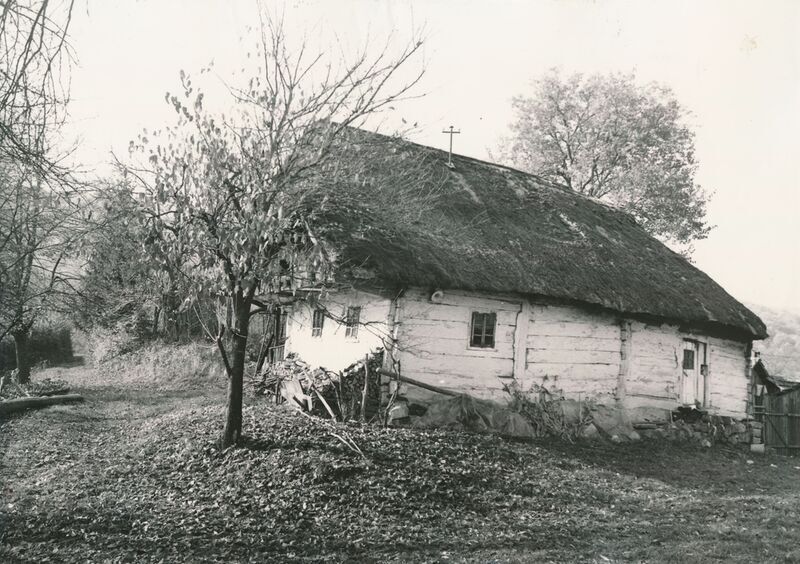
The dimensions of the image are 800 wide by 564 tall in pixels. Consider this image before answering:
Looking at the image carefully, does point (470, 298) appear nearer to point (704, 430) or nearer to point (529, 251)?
point (529, 251)

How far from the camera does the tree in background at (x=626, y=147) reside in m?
25.3

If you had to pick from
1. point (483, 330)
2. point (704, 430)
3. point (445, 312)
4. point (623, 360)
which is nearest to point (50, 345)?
point (445, 312)

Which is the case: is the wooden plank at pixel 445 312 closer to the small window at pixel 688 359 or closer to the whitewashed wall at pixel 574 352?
the whitewashed wall at pixel 574 352

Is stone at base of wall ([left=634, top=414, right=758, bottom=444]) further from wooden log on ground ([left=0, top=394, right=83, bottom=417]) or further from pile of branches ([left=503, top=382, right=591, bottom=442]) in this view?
wooden log on ground ([left=0, top=394, right=83, bottom=417])

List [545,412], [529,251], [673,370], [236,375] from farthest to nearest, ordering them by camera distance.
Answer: [673,370]
[529,251]
[545,412]
[236,375]

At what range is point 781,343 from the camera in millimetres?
54094

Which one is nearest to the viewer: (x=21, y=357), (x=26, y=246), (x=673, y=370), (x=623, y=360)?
(x=623, y=360)

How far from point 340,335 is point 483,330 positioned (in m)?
3.00

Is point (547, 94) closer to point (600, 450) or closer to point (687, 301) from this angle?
point (687, 301)

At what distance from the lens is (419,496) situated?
24.9 ft

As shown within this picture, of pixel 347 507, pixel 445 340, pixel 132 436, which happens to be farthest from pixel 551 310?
pixel 132 436

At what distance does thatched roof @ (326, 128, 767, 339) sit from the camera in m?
11.2

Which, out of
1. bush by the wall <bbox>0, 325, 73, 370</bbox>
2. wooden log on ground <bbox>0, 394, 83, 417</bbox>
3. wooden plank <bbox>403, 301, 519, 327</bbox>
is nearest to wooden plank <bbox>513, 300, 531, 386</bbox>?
wooden plank <bbox>403, 301, 519, 327</bbox>

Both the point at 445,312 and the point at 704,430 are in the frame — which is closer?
the point at 445,312
